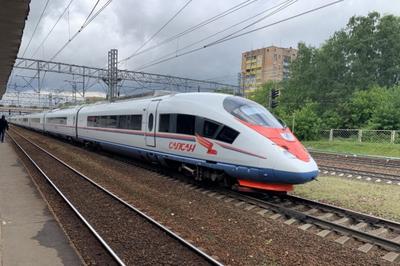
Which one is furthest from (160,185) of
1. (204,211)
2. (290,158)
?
(290,158)

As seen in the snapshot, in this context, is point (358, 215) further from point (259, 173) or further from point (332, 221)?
point (259, 173)

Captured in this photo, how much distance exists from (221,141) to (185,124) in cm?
179

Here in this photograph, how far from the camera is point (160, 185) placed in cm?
1191

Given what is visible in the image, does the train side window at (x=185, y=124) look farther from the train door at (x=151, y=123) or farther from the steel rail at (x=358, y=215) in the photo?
the steel rail at (x=358, y=215)

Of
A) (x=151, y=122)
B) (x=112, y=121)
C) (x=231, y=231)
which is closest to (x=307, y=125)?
(x=112, y=121)

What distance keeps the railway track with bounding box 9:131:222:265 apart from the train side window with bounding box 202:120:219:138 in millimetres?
2713

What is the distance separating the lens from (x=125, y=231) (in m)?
7.45

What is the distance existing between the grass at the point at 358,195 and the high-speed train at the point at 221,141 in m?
1.37

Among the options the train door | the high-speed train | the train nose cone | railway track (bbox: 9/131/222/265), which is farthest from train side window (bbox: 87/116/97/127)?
the train nose cone

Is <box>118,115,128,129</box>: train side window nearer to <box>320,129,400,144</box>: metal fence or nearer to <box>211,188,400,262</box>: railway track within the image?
<box>211,188,400,262</box>: railway track

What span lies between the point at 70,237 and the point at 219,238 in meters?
2.57

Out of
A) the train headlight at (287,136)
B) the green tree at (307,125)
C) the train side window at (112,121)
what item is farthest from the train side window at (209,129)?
the green tree at (307,125)

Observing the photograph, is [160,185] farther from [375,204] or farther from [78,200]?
[375,204]

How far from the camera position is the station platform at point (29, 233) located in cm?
596
